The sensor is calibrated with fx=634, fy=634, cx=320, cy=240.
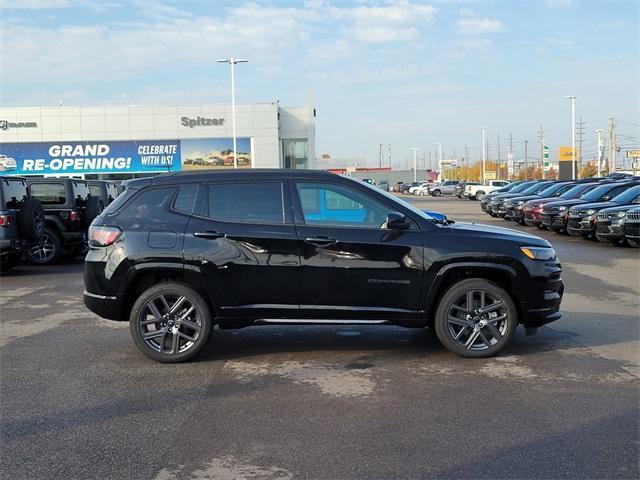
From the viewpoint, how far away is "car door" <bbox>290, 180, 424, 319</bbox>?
611cm

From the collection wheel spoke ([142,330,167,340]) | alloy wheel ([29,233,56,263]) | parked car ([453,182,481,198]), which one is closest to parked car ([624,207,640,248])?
wheel spoke ([142,330,167,340])

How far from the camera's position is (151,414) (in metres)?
4.91

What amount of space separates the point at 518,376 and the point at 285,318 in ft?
7.35

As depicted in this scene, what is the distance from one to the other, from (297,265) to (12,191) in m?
8.30

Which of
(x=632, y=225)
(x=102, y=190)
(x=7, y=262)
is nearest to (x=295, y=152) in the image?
(x=102, y=190)

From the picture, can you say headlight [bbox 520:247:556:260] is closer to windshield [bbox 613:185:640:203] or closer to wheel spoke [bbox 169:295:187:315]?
wheel spoke [bbox 169:295:187:315]

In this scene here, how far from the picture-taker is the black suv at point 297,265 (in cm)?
613

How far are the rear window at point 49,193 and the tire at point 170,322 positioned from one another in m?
9.20

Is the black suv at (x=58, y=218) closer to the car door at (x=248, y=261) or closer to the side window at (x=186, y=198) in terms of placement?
the side window at (x=186, y=198)

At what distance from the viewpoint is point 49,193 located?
14.3 m

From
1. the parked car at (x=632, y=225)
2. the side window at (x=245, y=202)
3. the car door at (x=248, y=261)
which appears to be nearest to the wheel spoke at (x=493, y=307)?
the car door at (x=248, y=261)

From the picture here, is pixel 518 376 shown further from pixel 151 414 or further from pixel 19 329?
pixel 19 329

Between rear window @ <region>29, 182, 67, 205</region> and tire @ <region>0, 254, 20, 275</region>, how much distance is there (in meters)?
1.81

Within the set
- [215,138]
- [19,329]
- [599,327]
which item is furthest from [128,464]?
[215,138]
